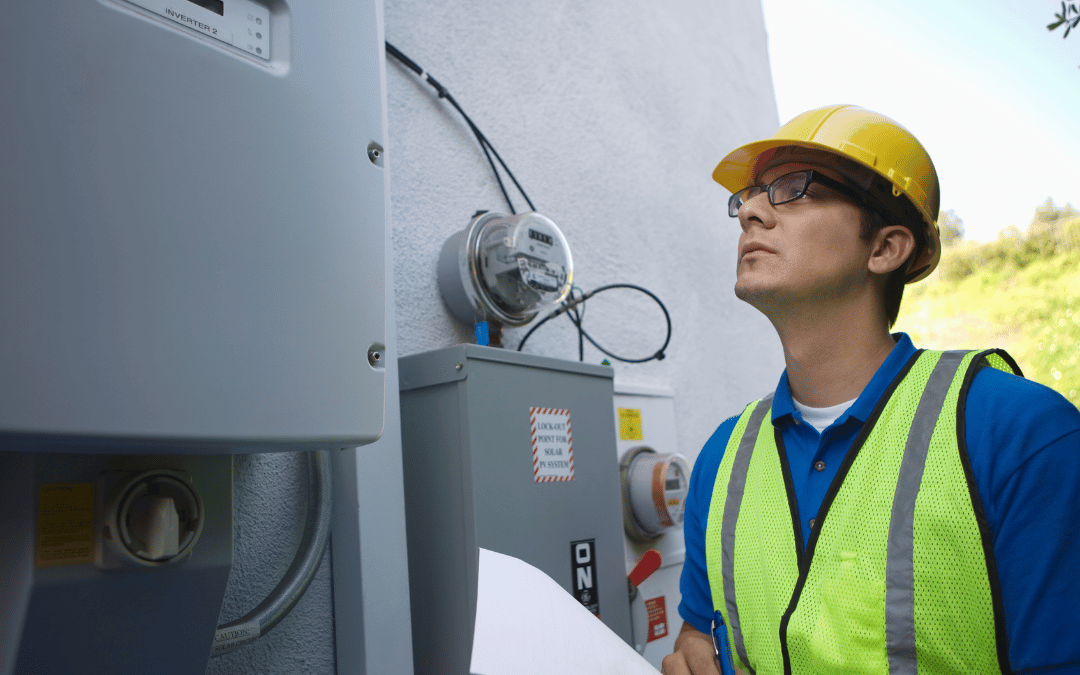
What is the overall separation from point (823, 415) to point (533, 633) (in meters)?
0.79

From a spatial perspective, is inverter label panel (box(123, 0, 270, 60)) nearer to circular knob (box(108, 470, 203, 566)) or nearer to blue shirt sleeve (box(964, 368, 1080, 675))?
circular knob (box(108, 470, 203, 566))

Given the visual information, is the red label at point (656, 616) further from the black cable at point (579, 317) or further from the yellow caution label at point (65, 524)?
the yellow caution label at point (65, 524)

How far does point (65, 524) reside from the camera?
0.70 metres

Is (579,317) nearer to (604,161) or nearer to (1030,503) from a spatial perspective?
(604,161)

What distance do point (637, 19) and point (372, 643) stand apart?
2230 mm

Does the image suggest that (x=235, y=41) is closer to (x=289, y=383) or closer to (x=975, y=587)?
(x=289, y=383)

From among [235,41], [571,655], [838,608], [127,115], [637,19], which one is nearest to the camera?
[571,655]

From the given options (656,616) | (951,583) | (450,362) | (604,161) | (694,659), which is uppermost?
(604,161)

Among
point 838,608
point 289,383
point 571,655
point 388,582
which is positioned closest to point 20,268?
point 289,383

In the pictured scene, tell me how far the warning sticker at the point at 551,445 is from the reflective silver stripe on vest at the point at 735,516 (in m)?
0.32

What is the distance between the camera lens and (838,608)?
2.87ft

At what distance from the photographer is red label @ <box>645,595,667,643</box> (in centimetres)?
167

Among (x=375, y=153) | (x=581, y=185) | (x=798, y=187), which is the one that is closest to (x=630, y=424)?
(x=581, y=185)

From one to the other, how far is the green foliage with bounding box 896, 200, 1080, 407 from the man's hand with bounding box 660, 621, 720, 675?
5023 mm
